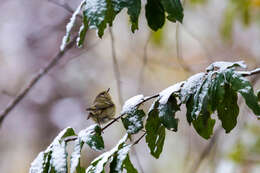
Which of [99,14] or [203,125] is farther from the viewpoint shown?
[203,125]

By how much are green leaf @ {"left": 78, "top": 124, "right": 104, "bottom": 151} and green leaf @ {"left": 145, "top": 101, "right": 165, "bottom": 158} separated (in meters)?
0.12

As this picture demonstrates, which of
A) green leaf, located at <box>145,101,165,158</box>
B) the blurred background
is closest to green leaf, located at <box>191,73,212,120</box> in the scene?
green leaf, located at <box>145,101,165,158</box>

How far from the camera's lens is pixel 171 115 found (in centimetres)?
125

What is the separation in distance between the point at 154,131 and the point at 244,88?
0.90 ft

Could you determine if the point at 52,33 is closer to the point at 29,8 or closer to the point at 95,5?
the point at 29,8

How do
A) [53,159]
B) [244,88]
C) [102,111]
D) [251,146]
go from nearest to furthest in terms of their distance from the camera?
1. [244,88]
2. [53,159]
3. [102,111]
4. [251,146]

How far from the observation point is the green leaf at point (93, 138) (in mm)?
1279

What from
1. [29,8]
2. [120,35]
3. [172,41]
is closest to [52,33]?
[29,8]

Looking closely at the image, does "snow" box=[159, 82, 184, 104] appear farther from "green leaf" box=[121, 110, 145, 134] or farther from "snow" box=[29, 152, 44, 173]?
"snow" box=[29, 152, 44, 173]

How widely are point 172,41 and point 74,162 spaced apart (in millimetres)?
4261

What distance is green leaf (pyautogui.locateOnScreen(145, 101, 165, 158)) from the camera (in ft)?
4.31

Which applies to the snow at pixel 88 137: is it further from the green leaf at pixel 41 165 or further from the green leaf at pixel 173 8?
the green leaf at pixel 173 8

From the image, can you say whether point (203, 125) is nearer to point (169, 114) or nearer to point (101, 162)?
point (169, 114)

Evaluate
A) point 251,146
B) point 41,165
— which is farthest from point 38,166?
point 251,146
